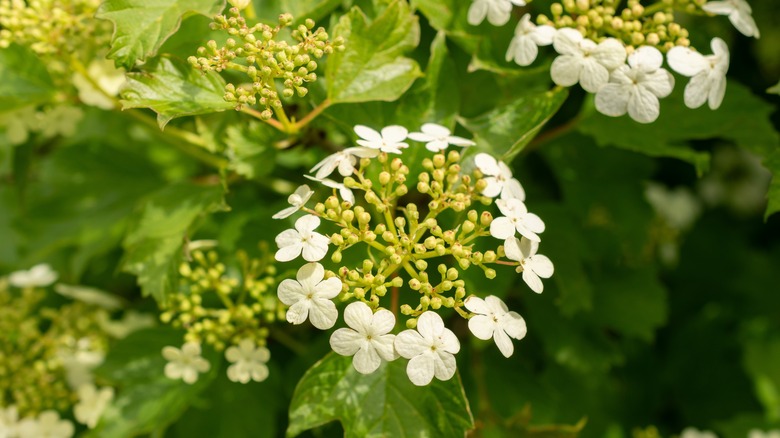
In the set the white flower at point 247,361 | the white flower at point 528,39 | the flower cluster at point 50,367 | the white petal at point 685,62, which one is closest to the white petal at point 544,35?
the white flower at point 528,39

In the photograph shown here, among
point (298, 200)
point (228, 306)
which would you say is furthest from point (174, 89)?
point (228, 306)

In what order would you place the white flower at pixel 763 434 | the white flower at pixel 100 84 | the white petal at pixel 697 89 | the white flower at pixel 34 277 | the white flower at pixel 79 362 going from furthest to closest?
the white flower at pixel 763 434 → the white flower at pixel 34 277 → the white flower at pixel 79 362 → the white flower at pixel 100 84 → the white petal at pixel 697 89

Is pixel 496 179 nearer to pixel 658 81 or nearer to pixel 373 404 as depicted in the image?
pixel 658 81

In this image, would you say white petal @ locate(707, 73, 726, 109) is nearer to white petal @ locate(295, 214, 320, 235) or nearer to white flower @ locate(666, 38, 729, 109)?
white flower @ locate(666, 38, 729, 109)

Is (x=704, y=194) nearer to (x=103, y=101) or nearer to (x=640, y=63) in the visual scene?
(x=640, y=63)

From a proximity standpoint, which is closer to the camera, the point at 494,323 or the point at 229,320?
the point at 494,323

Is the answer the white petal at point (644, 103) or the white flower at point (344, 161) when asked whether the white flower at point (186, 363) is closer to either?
the white flower at point (344, 161)
